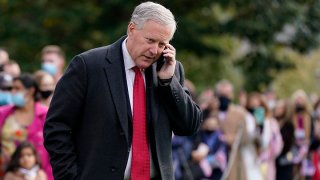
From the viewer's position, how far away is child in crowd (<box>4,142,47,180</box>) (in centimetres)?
1019

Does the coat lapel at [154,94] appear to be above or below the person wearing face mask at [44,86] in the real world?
above

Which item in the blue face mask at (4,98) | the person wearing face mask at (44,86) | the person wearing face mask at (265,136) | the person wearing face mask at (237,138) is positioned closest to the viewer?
the person wearing face mask at (44,86)

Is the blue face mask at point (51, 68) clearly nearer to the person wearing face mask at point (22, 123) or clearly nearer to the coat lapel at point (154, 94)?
the person wearing face mask at point (22, 123)

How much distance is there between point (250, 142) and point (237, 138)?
0.38 meters

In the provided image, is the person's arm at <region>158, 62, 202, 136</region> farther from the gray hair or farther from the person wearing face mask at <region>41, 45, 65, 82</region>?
the person wearing face mask at <region>41, 45, 65, 82</region>

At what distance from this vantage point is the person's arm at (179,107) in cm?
642

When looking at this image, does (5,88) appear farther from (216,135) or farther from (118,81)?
(118,81)

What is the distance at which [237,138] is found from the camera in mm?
15750

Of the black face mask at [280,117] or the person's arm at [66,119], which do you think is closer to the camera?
the person's arm at [66,119]

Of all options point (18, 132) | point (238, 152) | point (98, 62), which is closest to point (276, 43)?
point (238, 152)

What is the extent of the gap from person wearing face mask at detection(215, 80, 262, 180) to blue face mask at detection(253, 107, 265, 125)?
2.01ft

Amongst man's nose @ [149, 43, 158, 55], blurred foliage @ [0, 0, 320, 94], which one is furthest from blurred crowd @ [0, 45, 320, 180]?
man's nose @ [149, 43, 158, 55]

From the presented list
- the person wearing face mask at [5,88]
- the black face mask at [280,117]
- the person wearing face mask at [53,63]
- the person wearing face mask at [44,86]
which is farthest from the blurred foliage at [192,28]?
the person wearing face mask at [44,86]

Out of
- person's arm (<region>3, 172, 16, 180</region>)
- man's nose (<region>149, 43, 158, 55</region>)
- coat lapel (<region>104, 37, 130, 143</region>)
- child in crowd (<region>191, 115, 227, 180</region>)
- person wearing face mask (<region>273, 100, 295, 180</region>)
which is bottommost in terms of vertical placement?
person wearing face mask (<region>273, 100, 295, 180</region>)
